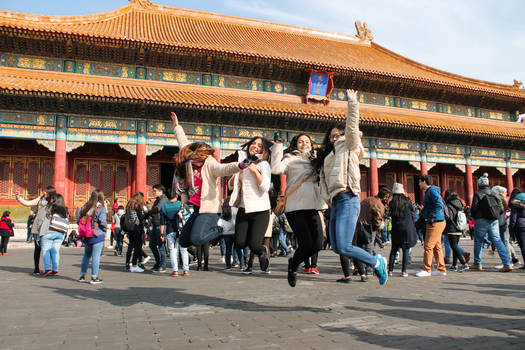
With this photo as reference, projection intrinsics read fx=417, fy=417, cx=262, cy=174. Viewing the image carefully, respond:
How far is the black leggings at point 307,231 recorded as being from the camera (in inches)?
176

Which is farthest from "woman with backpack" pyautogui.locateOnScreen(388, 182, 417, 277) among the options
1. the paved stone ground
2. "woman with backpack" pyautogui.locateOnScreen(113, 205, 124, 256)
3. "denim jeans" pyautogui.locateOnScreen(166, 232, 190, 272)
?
"woman with backpack" pyautogui.locateOnScreen(113, 205, 124, 256)

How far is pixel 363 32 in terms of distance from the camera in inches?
1129

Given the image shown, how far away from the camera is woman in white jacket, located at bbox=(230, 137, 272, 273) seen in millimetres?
4543

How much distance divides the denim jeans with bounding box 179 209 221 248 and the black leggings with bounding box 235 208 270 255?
289 millimetres

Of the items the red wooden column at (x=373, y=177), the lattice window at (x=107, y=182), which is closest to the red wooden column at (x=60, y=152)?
the lattice window at (x=107, y=182)

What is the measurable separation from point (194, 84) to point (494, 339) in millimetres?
17942

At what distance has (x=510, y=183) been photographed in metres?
24.3

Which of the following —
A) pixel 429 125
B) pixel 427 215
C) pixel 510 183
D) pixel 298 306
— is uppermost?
pixel 429 125

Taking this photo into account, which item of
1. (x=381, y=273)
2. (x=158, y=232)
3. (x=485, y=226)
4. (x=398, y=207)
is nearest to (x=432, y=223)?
(x=398, y=207)

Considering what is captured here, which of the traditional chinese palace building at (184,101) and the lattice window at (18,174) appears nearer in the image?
the traditional chinese palace building at (184,101)

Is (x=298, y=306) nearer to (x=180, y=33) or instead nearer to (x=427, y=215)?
(x=427, y=215)

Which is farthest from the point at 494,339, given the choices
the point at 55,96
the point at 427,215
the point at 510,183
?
the point at 510,183

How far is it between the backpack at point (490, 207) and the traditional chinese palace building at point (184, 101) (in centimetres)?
1116

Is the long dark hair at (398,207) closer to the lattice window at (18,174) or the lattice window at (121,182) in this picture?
the lattice window at (121,182)
